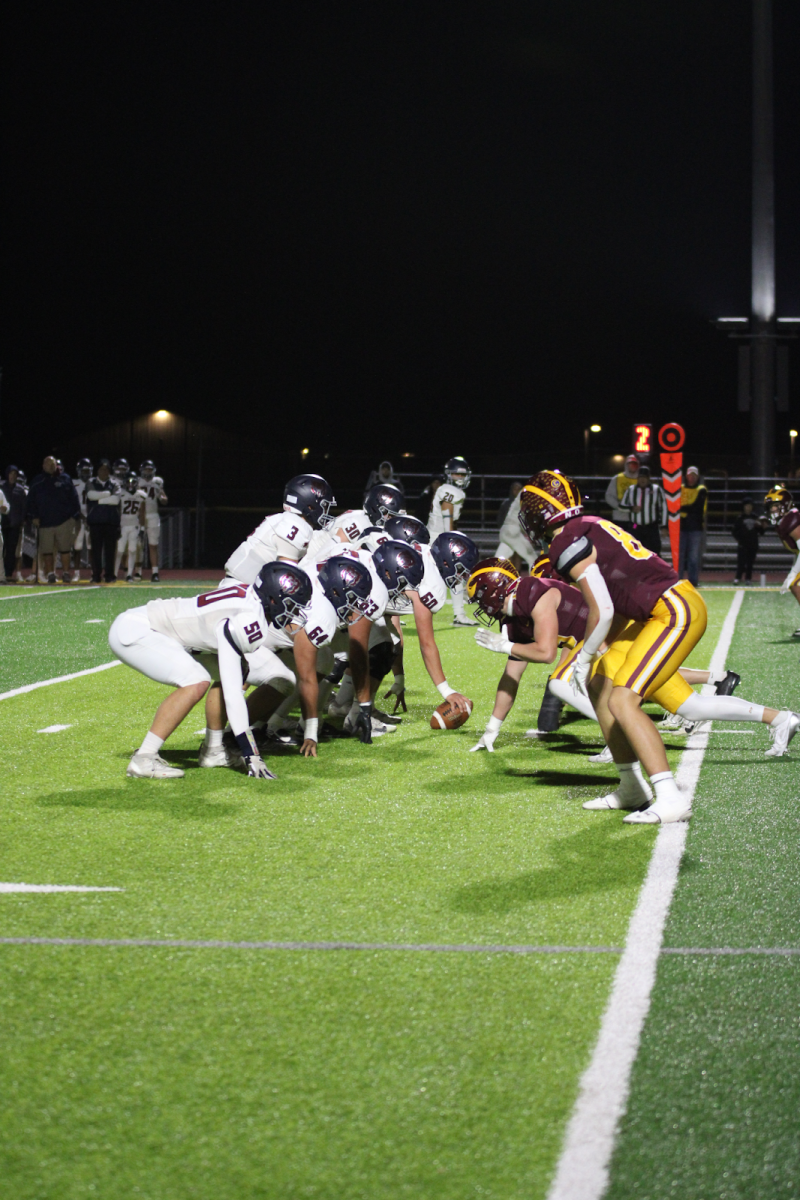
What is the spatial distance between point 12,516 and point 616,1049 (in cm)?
2007

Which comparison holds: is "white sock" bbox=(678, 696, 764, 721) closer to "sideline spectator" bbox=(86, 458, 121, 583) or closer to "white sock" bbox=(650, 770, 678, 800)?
"white sock" bbox=(650, 770, 678, 800)

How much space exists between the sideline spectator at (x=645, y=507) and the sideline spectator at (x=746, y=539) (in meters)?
4.12

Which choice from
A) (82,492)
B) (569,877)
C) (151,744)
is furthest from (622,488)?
(569,877)

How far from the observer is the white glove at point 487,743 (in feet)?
23.3

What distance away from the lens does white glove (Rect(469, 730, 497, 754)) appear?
7109 millimetres

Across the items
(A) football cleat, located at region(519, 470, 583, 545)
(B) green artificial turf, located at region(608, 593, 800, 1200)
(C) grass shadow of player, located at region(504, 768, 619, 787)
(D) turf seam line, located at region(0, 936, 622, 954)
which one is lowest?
(C) grass shadow of player, located at region(504, 768, 619, 787)

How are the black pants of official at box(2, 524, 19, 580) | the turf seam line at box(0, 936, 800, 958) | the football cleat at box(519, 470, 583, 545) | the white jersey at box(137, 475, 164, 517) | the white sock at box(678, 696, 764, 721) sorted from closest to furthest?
1. the turf seam line at box(0, 936, 800, 958)
2. the football cleat at box(519, 470, 583, 545)
3. the white sock at box(678, 696, 764, 721)
4. the white jersey at box(137, 475, 164, 517)
5. the black pants of official at box(2, 524, 19, 580)

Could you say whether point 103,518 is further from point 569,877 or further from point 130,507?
point 569,877

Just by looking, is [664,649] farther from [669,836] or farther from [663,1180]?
[663,1180]

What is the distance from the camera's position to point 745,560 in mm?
22938

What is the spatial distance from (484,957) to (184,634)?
10.7 feet

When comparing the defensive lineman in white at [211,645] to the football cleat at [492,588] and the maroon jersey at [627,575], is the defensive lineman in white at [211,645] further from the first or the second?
the maroon jersey at [627,575]

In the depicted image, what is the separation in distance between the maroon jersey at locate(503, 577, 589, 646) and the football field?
30.6 inches

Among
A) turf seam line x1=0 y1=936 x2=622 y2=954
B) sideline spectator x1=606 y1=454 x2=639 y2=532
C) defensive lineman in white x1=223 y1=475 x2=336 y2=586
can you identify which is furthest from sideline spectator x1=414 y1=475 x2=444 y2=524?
turf seam line x1=0 y1=936 x2=622 y2=954
